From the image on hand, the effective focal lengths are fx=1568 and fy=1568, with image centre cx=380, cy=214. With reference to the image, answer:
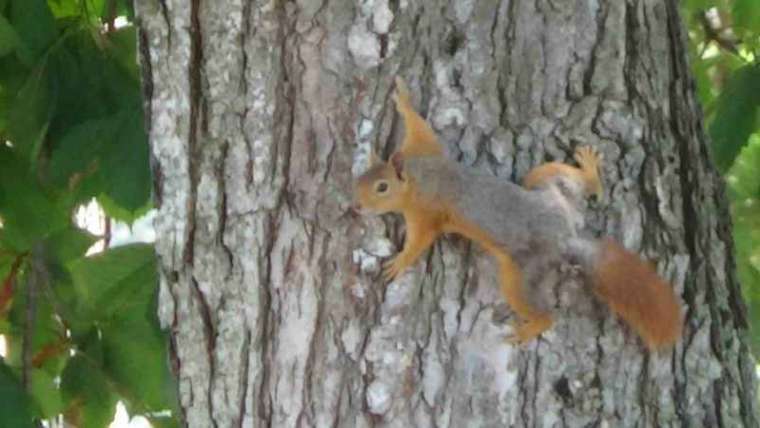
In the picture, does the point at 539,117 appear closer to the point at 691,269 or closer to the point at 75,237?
the point at 691,269

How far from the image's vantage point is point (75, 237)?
257 cm

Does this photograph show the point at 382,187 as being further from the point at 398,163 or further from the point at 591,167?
the point at 591,167

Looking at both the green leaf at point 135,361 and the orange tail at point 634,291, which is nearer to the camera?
the orange tail at point 634,291

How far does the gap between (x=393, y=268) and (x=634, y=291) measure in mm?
222

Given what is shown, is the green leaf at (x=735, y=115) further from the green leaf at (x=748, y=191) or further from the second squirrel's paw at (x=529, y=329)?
the second squirrel's paw at (x=529, y=329)

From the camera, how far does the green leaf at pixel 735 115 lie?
2445mm

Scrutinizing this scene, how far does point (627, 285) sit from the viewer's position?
1441 mm

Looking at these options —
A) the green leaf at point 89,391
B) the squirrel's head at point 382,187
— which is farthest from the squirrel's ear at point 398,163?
the green leaf at point 89,391

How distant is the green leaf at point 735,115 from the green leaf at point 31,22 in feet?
3.39

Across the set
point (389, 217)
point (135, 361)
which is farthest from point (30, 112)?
point (389, 217)

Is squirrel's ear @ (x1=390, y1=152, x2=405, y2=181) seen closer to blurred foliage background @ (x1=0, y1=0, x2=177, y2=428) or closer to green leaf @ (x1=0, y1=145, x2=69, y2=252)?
blurred foliage background @ (x1=0, y1=0, x2=177, y2=428)

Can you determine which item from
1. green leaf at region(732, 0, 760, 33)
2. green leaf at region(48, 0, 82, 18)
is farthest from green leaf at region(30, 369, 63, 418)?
green leaf at region(732, 0, 760, 33)

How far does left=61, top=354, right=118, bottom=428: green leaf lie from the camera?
8.55 feet

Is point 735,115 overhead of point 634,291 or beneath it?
overhead
